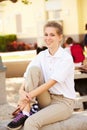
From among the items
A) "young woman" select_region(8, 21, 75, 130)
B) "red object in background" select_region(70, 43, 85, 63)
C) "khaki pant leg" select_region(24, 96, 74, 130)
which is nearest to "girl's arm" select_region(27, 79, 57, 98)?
"young woman" select_region(8, 21, 75, 130)

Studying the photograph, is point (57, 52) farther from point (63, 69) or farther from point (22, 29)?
point (22, 29)

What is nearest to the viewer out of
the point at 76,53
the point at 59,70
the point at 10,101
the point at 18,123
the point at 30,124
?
the point at 30,124

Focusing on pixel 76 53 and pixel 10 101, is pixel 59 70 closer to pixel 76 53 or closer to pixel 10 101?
pixel 76 53

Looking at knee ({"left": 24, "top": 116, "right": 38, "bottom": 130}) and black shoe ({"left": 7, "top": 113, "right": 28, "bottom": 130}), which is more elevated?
knee ({"left": 24, "top": 116, "right": 38, "bottom": 130})

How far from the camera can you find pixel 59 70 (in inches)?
159

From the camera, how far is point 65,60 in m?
4.09

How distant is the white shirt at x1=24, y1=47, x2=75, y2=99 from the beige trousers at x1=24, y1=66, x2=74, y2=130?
0.20ft

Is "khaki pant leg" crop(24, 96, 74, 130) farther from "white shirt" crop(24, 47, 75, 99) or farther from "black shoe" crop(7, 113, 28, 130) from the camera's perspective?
"black shoe" crop(7, 113, 28, 130)

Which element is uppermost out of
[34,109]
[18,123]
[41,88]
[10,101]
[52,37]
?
[52,37]

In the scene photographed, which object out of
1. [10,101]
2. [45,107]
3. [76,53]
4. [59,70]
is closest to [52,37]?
[59,70]

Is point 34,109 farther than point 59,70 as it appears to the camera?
Yes

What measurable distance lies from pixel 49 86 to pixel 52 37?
19.5 inches

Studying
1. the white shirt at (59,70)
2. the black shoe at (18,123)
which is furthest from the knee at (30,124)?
the white shirt at (59,70)

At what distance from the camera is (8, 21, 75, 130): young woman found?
4.00 m
